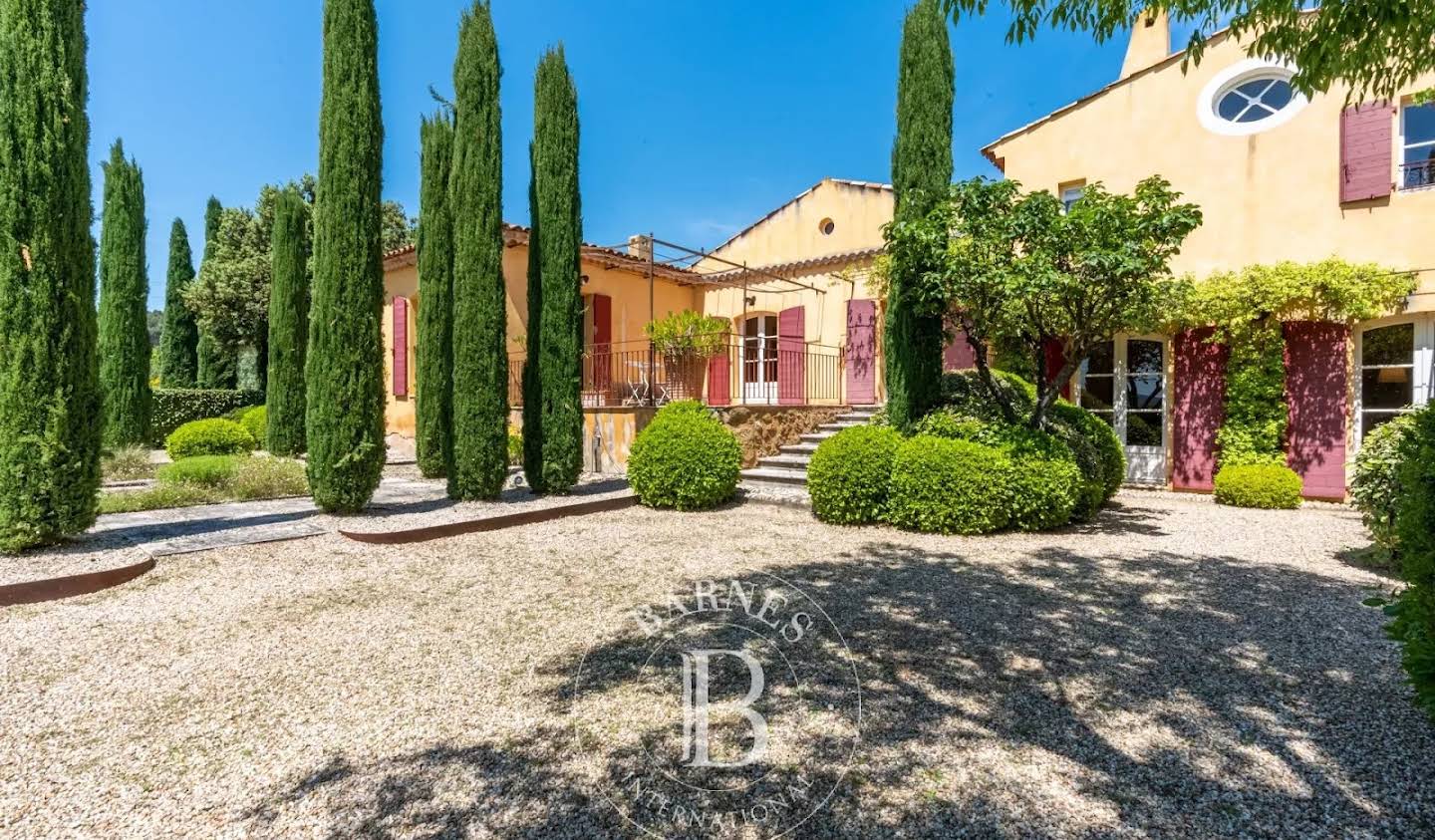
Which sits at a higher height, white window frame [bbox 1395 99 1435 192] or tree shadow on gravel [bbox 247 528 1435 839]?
white window frame [bbox 1395 99 1435 192]

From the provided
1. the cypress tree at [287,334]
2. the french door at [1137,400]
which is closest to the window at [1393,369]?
the french door at [1137,400]

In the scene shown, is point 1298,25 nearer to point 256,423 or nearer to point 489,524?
point 489,524

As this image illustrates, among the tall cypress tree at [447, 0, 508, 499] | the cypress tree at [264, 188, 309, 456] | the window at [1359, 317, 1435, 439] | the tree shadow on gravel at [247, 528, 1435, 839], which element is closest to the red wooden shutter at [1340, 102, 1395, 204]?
the window at [1359, 317, 1435, 439]

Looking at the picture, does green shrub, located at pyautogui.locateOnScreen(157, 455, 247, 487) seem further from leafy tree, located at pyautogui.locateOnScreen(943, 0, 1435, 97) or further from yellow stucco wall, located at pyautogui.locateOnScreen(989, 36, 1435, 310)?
yellow stucco wall, located at pyautogui.locateOnScreen(989, 36, 1435, 310)

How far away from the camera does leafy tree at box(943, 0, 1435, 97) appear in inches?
132

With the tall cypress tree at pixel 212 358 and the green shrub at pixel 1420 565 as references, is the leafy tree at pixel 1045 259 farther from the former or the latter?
the tall cypress tree at pixel 212 358

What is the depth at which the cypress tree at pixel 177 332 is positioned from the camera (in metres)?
19.0

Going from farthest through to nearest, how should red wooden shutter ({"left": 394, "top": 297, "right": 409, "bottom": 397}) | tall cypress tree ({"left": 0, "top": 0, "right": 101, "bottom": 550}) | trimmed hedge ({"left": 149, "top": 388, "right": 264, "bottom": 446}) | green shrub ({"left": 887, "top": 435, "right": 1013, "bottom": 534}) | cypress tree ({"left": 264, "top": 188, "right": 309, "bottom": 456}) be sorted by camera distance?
trimmed hedge ({"left": 149, "top": 388, "right": 264, "bottom": 446}) → red wooden shutter ({"left": 394, "top": 297, "right": 409, "bottom": 397}) → cypress tree ({"left": 264, "top": 188, "right": 309, "bottom": 456}) → green shrub ({"left": 887, "top": 435, "right": 1013, "bottom": 534}) → tall cypress tree ({"left": 0, "top": 0, "right": 101, "bottom": 550})

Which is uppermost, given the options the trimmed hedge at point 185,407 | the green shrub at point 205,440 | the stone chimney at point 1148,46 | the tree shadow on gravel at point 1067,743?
the stone chimney at point 1148,46

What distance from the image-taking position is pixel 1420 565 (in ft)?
7.54

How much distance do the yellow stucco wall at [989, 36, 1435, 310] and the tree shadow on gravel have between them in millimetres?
7236

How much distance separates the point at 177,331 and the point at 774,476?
20.1 metres

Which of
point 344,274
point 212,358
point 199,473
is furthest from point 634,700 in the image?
point 212,358

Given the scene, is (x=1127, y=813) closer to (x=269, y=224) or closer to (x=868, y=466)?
(x=868, y=466)
